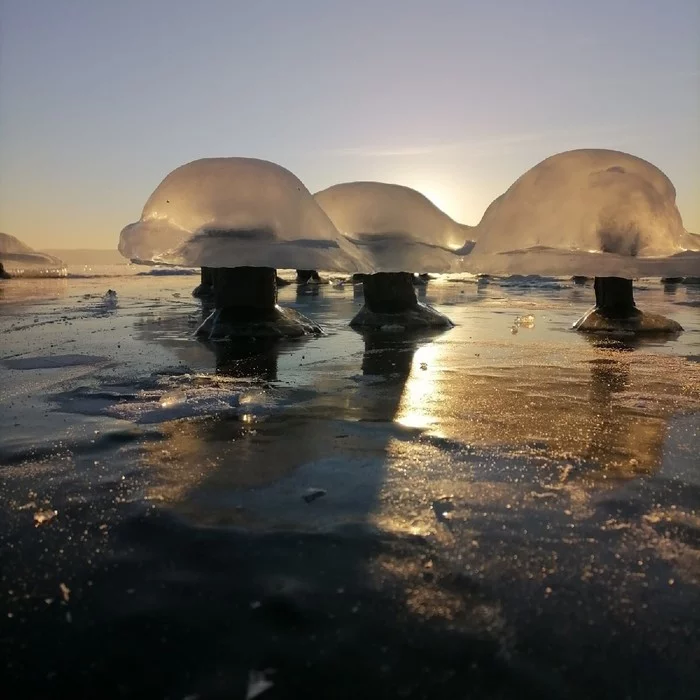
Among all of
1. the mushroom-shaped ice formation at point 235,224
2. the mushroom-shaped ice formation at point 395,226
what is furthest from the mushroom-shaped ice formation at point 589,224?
the mushroom-shaped ice formation at point 235,224

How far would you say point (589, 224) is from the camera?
4.57 m

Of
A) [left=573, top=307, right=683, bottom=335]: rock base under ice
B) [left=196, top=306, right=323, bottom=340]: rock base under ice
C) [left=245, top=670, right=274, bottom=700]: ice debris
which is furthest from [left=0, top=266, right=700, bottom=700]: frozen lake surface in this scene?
[left=573, top=307, right=683, bottom=335]: rock base under ice

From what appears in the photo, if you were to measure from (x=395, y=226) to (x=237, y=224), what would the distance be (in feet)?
4.11

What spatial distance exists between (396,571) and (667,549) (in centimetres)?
93

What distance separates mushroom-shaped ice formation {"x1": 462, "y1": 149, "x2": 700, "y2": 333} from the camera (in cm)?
459

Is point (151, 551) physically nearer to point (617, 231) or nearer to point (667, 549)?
point (667, 549)

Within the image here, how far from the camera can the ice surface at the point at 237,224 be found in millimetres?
4641

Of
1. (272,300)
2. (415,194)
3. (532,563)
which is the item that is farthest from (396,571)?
(272,300)

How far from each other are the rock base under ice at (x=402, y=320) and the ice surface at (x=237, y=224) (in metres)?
4.61

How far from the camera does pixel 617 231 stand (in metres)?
4.59

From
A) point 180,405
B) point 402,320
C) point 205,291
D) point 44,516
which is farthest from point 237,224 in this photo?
point 205,291

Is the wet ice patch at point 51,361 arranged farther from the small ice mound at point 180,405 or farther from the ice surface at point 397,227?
the ice surface at point 397,227

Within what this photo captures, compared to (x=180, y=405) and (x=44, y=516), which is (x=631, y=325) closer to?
(x=180, y=405)

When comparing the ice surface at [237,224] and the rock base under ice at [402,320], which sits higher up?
the ice surface at [237,224]
